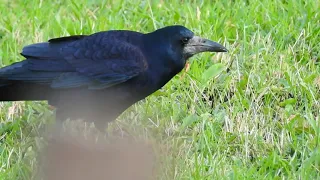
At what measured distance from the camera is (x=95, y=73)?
11.5ft

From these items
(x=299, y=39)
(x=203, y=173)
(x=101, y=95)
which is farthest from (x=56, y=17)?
(x=203, y=173)

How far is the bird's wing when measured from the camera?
11.4 feet

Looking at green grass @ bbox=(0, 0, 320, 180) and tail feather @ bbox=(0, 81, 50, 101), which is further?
tail feather @ bbox=(0, 81, 50, 101)

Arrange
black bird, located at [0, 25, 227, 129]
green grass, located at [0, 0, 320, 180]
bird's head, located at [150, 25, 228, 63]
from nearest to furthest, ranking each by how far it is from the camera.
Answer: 1. green grass, located at [0, 0, 320, 180]
2. black bird, located at [0, 25, 227, 129]
3. bird's head, located at [150, 25, 228, 63]

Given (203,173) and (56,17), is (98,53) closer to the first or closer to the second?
(203,173)

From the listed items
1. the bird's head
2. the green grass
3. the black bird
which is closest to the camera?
the green grass

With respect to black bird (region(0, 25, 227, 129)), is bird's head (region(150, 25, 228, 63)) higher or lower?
higher

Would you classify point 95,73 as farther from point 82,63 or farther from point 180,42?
point 180,42

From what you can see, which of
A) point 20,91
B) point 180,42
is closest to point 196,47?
point 180,42

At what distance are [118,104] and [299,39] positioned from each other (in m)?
1.96

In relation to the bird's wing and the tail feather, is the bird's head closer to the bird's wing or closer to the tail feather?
the bird's wing

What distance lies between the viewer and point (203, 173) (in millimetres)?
3059

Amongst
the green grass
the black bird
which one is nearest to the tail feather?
the black bird

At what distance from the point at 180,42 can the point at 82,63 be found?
677mm
